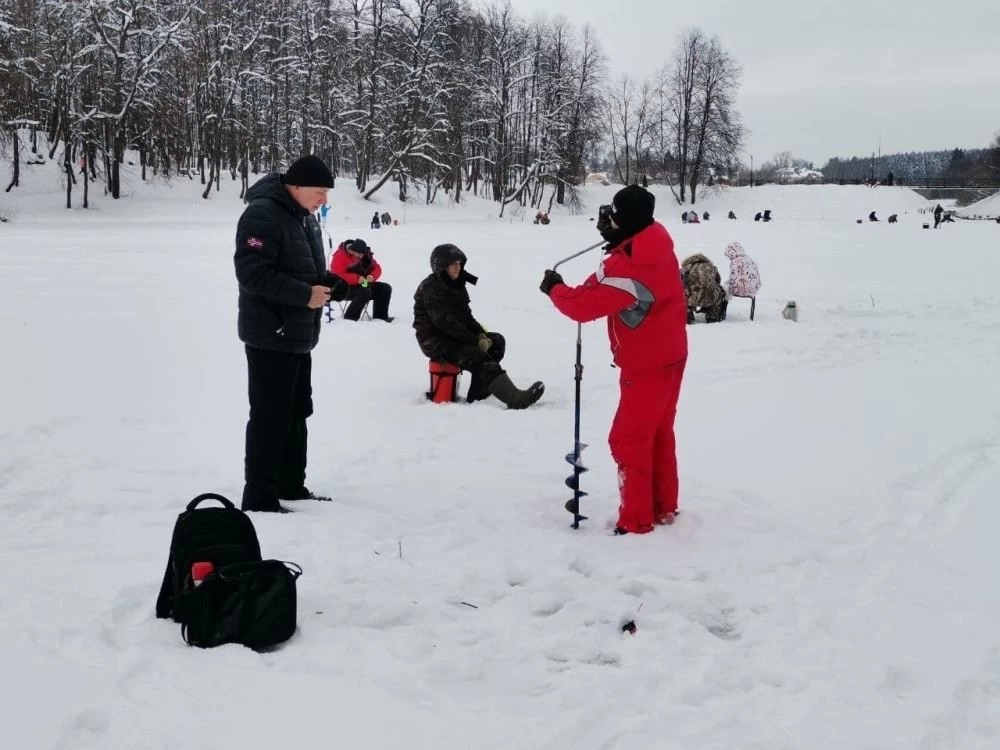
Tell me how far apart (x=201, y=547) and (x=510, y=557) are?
1.49 metres

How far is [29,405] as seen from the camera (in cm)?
645

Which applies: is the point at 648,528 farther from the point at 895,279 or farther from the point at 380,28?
the point at 380,28

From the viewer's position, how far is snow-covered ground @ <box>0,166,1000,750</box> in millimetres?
2691

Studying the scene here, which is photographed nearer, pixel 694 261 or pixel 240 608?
pixel 240 608

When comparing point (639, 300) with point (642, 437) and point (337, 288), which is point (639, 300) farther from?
point (337, 288)

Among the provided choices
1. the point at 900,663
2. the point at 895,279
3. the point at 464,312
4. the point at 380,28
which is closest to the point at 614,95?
the point at 380,28

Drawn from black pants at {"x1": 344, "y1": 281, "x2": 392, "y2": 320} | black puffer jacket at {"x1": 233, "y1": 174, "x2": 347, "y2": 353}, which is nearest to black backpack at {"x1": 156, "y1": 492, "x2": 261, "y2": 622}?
black puffer jacket at {"x1": 233, "y1": 174, "x2": 347, "y2": 353}

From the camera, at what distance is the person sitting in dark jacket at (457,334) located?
7371mm

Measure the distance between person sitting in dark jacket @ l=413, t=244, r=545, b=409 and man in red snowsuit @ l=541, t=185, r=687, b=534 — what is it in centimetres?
298

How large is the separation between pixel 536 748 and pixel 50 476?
3814 mm

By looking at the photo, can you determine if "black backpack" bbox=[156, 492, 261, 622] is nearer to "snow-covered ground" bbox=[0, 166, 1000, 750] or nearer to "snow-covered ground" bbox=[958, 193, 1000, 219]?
"snow-covered ground" bbox=[0, 166, 1000, 750]

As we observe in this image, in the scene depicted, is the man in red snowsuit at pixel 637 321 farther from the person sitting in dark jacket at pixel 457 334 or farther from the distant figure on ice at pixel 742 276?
the distant figure on ice at pixel 742 276

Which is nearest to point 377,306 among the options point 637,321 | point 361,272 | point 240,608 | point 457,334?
point 361,272

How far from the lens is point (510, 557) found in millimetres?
4059
